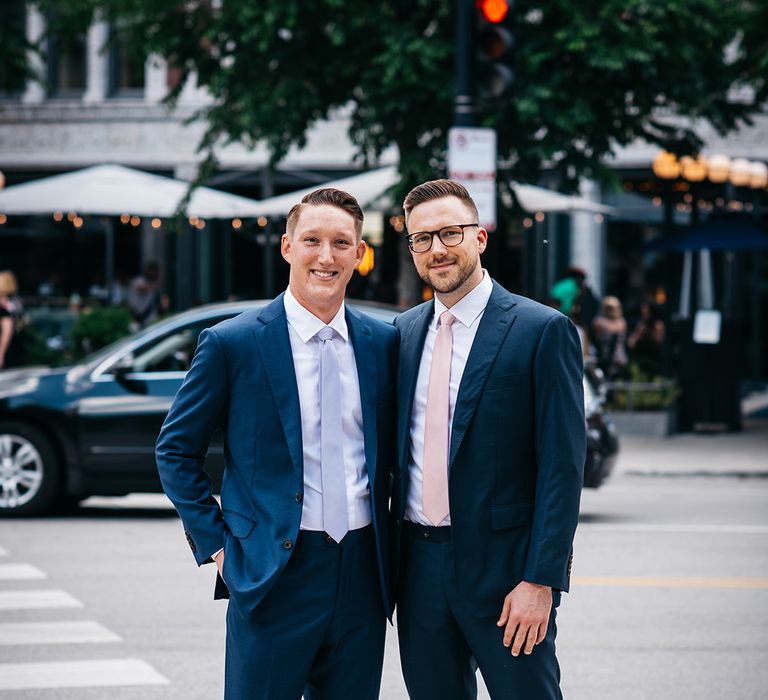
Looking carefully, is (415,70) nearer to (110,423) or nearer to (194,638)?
(110,423)

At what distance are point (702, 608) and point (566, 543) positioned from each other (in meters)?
4.36

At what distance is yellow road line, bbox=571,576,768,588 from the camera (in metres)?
8.62

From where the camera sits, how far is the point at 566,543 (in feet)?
12.7

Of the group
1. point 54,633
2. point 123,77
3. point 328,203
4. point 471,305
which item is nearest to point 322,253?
point 328,203

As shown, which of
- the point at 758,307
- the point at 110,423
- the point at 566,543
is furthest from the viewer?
Answer: the point at 758,307

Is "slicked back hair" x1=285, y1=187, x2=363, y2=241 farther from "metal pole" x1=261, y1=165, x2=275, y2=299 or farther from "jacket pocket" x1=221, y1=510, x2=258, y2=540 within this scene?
"metal pole" x1=261, y1=165, x2=275, y2=299

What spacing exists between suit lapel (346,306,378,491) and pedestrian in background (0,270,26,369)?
43.2 feet

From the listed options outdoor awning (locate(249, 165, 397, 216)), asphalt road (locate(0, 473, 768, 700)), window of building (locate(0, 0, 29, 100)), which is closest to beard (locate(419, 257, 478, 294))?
asphalt road (locate(0, 473, 768, 700))

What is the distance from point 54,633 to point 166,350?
3.96 meters

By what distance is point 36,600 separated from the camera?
8070 millimetres

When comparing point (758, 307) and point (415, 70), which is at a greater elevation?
point (415, 70)

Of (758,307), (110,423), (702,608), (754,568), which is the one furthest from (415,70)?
(758,307)

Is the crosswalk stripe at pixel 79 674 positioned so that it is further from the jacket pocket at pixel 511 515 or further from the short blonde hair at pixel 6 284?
the short blonde hair at pixel 6 284

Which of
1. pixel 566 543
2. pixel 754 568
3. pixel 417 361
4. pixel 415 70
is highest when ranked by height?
pixel 415 70
